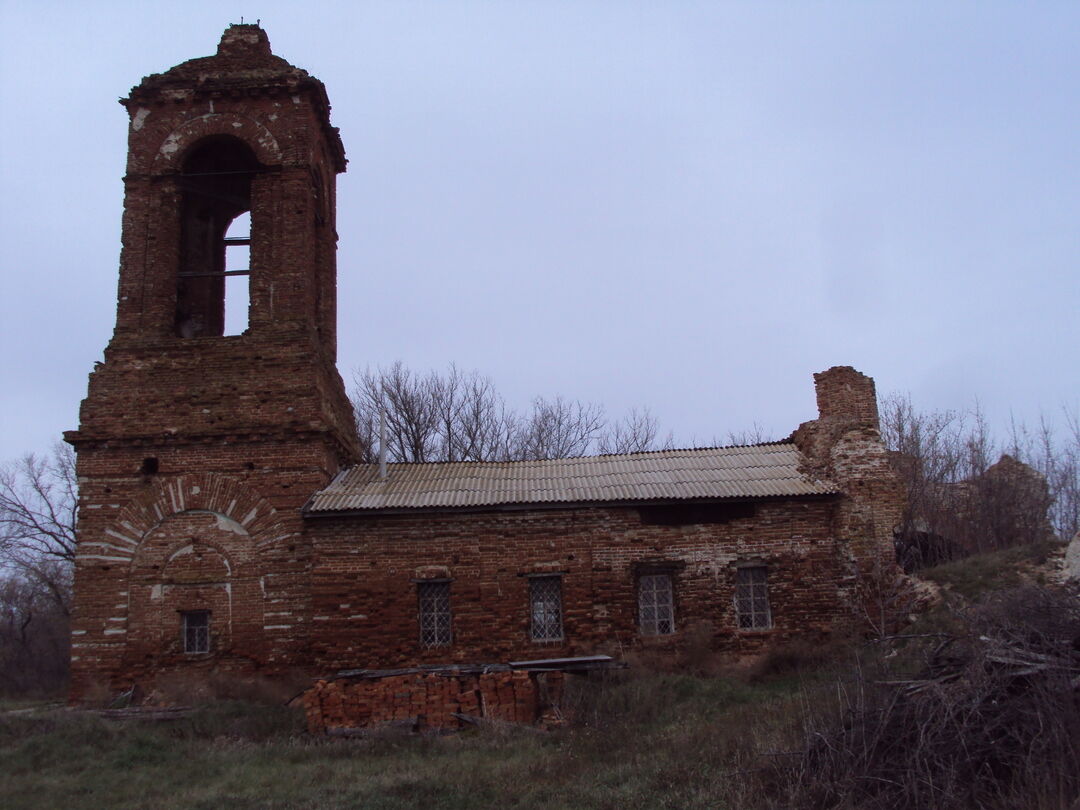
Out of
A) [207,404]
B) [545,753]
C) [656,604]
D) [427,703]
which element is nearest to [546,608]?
[656,604]

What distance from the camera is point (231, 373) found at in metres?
14.6

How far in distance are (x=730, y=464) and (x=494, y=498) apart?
4175 millimetres

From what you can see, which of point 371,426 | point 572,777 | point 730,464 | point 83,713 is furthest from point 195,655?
point 371,426

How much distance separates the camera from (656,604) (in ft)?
46.0

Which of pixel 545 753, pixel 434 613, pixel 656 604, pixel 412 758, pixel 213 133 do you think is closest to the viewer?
pixel 545 753

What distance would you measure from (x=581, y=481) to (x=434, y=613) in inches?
126

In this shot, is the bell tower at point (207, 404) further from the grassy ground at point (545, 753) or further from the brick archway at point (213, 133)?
the grassy ground at point (545, 753)

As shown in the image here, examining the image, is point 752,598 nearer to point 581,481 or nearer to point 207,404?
point 581,481

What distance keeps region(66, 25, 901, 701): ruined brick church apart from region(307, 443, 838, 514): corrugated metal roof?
0.06 m

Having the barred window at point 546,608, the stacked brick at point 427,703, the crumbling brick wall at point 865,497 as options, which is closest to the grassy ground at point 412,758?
the stacked brick at point 427,703

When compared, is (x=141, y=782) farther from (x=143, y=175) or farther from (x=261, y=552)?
(x=143, y=175)

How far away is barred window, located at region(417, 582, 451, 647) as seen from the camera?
45.0ft

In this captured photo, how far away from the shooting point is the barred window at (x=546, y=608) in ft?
45.3

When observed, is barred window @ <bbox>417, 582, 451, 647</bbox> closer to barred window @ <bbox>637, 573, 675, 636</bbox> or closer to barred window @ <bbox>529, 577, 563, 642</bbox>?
barred window @ <bbox>529, 577, 563, 642</bbox>
